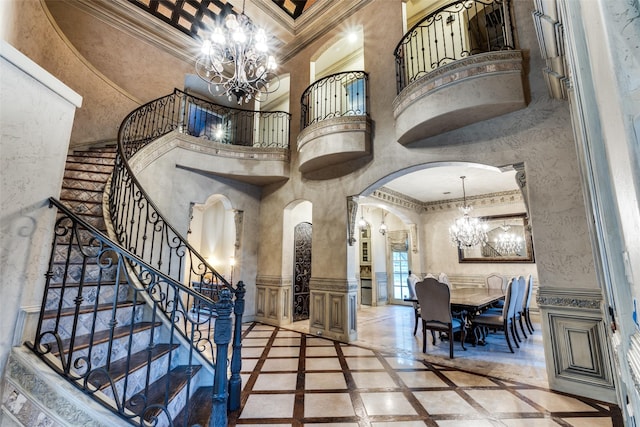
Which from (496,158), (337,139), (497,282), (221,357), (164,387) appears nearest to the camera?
(221,357)

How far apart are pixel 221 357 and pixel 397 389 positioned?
1.87 metres

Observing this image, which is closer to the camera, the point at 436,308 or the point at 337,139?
the point at 436,308

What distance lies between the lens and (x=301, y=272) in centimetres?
634

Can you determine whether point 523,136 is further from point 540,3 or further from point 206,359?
point 206,359

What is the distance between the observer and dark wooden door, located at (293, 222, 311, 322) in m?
6.20

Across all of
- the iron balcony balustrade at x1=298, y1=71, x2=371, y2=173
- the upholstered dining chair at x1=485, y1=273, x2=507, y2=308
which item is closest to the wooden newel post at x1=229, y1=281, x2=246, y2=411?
the iron balcony balustrade at x1=298, y1=71, x2=371, y2=173

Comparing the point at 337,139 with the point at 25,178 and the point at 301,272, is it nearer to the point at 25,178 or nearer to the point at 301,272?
the point at 301,272

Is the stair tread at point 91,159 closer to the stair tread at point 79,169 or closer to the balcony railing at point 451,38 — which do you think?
the stair tread at point 79,169

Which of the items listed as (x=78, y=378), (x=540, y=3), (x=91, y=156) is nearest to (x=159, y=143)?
(x=91, y=156)

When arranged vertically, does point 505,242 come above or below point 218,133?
below

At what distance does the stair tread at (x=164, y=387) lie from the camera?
1722 mm

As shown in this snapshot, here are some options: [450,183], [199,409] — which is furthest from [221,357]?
[450,183]

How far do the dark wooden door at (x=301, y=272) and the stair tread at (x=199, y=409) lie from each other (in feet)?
12.3

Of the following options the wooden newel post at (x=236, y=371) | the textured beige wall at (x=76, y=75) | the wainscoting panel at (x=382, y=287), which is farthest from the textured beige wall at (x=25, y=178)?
the wainscoting panel at (x=382, y=287)
